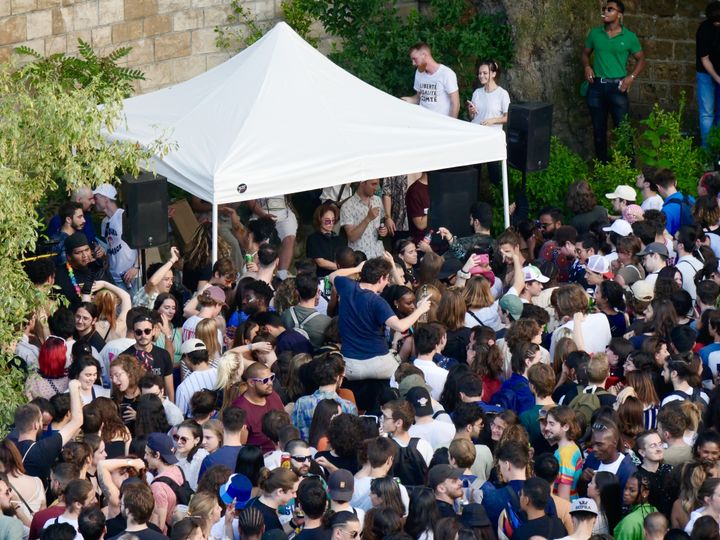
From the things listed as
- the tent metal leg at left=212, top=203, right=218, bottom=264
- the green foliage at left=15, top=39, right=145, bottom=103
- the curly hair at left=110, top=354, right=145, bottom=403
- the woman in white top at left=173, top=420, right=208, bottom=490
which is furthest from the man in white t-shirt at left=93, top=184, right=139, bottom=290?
the woman in white top at left=173, top=420, right=208, bottom=490

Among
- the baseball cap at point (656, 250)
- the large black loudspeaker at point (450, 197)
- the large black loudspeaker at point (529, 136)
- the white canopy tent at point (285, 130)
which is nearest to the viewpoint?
the baseball cap at point (656, 250)

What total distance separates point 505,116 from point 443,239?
2.24m

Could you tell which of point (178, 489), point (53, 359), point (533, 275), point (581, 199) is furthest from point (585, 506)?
point (581, 199)

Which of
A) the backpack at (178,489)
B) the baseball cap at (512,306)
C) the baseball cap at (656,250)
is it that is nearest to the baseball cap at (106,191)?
the baseball cap at (512,306)

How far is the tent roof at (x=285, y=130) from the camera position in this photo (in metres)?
12.3

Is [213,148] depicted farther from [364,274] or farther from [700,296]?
[700,296]

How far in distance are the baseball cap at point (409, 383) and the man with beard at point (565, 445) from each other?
94 cm

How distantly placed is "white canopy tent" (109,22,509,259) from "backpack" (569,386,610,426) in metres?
3.89

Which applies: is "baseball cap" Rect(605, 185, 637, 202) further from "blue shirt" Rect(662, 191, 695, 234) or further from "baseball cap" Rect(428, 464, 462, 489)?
"baseball cap" Rect(428, 464, 462, 489)

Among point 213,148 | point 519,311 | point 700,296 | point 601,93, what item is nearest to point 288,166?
point 213,148

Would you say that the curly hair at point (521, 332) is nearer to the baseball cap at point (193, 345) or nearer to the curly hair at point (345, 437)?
the curly hair at point (345, 437)

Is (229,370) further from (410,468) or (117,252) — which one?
(117,252)

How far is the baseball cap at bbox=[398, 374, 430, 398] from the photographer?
30.3 feet

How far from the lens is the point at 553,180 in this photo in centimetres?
1527
